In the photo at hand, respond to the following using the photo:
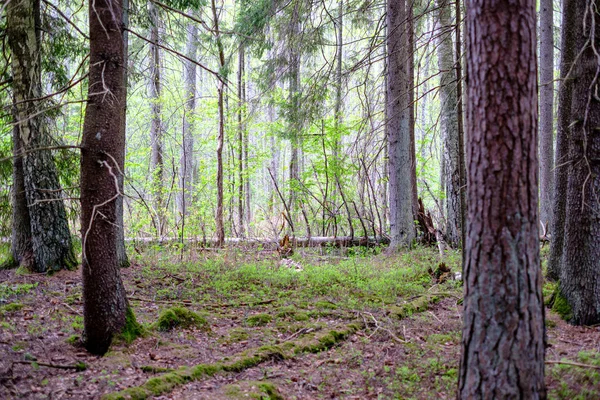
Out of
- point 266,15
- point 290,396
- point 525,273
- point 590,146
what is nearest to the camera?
point 525,273

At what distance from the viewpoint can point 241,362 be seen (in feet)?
13.9

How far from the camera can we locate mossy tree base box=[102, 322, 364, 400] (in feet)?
11.2

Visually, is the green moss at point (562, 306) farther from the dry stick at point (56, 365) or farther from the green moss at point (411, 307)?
the dry stick at point (56, 365)

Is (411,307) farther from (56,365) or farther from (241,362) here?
(56,365)

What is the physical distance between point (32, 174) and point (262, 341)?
4.41 meters

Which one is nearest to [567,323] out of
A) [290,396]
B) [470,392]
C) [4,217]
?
[470,392]

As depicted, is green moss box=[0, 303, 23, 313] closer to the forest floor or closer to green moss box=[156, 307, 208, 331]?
the forest floor

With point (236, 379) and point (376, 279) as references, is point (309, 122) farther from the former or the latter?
point (236, 379)

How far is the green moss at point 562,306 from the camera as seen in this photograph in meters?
4.77

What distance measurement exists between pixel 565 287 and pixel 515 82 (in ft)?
10.3

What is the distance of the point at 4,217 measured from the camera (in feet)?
24.6

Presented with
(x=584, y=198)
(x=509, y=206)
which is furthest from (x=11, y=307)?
(x=584, y=198)

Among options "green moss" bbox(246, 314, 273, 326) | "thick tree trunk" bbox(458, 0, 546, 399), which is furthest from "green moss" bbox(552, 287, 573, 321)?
"green moss" bbox(246, 314, 273, 326)

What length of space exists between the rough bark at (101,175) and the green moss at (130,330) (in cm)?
15
